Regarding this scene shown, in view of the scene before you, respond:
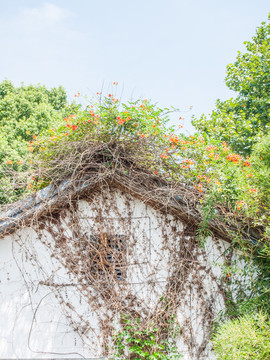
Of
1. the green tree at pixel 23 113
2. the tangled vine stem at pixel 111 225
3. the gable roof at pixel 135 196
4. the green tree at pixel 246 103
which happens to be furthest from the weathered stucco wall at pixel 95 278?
the green tree at pixel 23 113

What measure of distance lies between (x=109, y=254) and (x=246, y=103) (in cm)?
1190

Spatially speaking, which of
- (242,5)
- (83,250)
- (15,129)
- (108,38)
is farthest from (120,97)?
(15,129)

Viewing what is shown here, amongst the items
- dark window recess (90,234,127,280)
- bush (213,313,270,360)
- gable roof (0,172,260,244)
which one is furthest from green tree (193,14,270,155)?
bush (213,313,270,360)

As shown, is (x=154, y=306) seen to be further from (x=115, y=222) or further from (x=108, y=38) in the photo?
(x=108, y=38)

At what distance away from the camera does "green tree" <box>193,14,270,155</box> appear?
43.1 feet

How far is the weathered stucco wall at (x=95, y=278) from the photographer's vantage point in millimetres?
5492

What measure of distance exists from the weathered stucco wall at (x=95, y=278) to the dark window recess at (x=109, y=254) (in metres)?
0.03

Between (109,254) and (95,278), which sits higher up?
(109,254)

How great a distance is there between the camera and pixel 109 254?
6.05 m

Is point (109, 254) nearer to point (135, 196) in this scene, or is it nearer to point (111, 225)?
point (111, 225)

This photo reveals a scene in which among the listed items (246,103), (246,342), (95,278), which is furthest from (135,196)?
(246,103)

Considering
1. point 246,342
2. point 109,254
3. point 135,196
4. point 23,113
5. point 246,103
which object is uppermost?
point 23,113

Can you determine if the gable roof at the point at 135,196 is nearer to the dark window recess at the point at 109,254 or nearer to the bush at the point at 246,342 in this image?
the dark window recess at the point at 109,254

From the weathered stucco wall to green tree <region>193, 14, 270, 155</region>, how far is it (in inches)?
287
